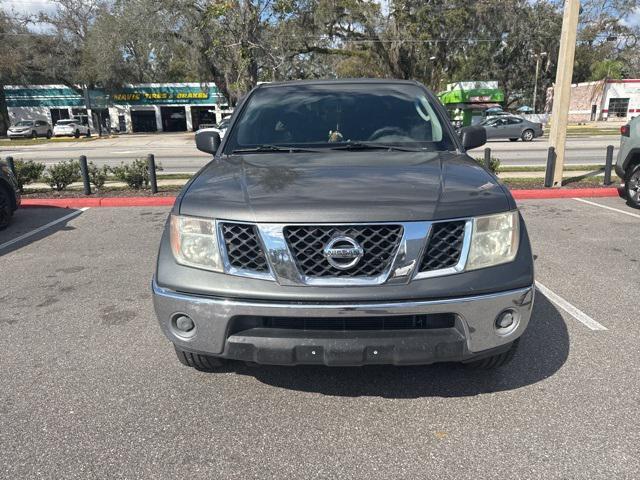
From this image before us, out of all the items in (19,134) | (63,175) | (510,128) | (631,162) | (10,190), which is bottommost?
(19,134)

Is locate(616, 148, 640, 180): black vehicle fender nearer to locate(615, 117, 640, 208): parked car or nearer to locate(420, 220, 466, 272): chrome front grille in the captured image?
locate(615, 117, 640, 208): parked car

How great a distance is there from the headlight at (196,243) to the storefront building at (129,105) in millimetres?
48598

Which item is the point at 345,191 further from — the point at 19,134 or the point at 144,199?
the point at 19,134

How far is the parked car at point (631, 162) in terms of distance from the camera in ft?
26.9

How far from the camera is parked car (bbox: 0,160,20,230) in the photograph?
7.57 meters

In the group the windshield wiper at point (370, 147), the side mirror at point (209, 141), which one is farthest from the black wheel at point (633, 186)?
the side mirror at point (209, 141)

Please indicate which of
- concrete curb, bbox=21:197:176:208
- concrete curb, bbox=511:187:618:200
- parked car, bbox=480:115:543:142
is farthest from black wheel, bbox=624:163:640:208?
parked car, bbox=480:115:543:142

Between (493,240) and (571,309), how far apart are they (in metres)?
2.16

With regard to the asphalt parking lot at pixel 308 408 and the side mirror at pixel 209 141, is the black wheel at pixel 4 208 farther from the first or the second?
the side mirror at pixel 209 141

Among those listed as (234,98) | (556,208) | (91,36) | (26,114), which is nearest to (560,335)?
(556,208)

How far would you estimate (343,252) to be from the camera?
2469 mm

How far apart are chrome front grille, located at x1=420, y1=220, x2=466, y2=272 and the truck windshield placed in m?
1.25

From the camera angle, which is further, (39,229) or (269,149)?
(39,229)

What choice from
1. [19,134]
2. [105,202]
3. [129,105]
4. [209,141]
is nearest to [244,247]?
[209,141]
